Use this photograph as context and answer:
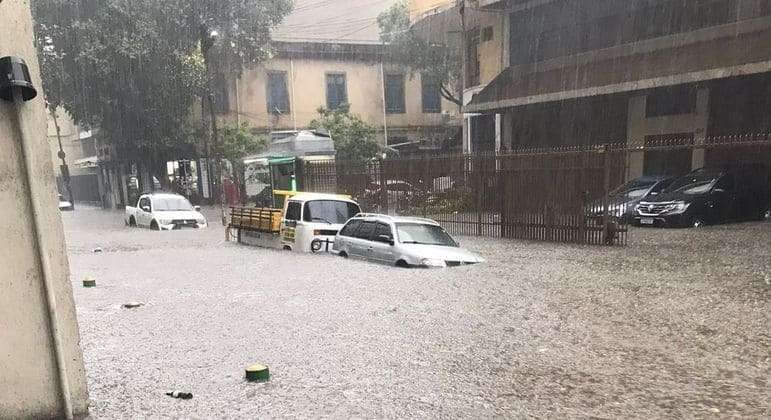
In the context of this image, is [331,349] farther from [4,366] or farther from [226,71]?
[226,71]

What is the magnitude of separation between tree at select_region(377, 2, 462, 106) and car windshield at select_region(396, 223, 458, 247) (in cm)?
2115

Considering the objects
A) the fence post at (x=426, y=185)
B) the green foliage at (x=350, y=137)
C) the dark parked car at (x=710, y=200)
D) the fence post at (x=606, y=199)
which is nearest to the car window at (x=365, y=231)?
the fence post at (x=606, y=199)

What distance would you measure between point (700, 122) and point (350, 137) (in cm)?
1598

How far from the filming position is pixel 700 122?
17875 millimetres

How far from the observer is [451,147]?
33.3 meters

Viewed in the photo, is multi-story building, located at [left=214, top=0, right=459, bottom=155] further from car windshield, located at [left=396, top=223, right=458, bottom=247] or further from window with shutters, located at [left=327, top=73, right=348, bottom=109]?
car windshield, located at [left=396, top=223, right=458, bottom=247]

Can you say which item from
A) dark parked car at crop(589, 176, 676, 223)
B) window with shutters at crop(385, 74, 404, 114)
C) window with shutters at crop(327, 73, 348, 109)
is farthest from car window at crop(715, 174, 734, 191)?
window with shutters at crop(385, 74, 404, 114)

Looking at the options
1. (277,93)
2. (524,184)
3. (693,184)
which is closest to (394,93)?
(277,93)

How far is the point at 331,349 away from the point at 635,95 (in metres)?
16.6

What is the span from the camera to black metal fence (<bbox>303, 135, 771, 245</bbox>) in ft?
38.7

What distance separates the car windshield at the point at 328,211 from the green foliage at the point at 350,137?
1497 centimetres

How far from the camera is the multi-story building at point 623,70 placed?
15.2 m

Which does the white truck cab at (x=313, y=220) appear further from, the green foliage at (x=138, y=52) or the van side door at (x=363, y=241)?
the green foliage at (x=138, y=52)

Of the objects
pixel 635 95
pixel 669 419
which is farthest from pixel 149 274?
pixel 635 95
